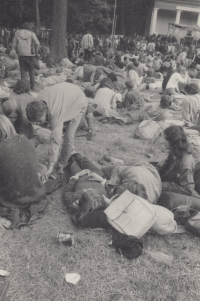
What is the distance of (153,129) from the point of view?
558 cm

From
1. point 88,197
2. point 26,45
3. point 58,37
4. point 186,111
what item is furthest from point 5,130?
point 58,37

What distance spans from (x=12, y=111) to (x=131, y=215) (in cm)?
218

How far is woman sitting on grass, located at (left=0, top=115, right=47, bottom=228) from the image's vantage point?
9.28 ft

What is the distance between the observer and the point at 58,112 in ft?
11.1

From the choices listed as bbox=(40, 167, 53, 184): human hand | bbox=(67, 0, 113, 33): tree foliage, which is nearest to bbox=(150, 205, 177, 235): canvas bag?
bbox=(40, 167, 53, 184): human hand

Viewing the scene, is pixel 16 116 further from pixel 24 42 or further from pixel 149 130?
pixel 24 42

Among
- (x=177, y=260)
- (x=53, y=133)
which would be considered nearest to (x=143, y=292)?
(x=177, y=260)

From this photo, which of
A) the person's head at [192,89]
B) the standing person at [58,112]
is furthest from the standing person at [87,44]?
the standing person at [58,112]

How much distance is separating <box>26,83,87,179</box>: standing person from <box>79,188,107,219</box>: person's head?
73cm

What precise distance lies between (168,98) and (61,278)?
18.6 ft

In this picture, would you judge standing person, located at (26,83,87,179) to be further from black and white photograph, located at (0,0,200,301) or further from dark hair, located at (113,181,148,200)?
dark hair, located at (113,181,148,200)

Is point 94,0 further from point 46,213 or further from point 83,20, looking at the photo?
point 46,213

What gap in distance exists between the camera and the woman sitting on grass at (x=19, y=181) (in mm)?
2828

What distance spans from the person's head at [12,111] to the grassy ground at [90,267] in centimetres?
145
